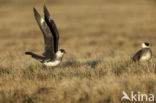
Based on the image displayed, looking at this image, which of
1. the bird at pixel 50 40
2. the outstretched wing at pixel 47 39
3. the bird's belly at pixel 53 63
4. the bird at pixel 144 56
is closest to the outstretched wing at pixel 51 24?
the bird at pixel 50 40

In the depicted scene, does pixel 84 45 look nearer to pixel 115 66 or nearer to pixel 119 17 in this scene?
pixel 115 66

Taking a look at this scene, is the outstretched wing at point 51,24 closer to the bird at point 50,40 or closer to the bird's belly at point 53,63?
the bird at point 50,40

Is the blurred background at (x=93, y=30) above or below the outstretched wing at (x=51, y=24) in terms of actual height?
below

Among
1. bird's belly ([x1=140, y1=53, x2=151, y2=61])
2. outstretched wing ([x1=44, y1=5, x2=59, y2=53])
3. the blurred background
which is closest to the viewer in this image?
outstretched wing ([x1=44, y1=5, x2=59, y2=53])

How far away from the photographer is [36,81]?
6.37m

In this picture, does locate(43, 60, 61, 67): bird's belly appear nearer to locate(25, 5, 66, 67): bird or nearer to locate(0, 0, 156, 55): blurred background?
locate(25, 5, 66, 67): bird

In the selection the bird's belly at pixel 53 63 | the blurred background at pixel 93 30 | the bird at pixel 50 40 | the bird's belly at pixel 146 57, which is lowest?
the blurred background at pixel 93 30

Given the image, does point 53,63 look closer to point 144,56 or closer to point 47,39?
point 47,39

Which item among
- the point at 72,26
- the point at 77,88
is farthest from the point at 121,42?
the point at 77,88

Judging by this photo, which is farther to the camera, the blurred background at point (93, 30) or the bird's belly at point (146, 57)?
the blurred background at point (93, 30)

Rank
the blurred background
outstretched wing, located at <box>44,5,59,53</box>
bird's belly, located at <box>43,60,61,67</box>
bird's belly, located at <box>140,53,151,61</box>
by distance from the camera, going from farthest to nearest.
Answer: the blurred background
bird's belly, located at <box>140,53,151,61</box>
bird's belly, located at <box>43,60,61,67</box>
outstretched wing, located at <box>44,5,59,53</box>

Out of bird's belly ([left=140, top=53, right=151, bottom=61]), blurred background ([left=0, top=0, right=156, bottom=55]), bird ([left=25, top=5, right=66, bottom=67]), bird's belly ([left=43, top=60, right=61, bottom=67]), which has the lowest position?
blurred background ([left=0, top=0, right=156, bottom=55])

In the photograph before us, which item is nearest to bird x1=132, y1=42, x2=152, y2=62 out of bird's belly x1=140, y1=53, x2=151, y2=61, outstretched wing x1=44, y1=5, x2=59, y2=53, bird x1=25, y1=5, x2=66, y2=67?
bird's belly x1=140, y1=53, x2=151, y2=61

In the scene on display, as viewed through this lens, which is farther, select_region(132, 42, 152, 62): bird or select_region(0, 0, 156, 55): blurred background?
select_region(0, 0, 156, 55): blurred background
